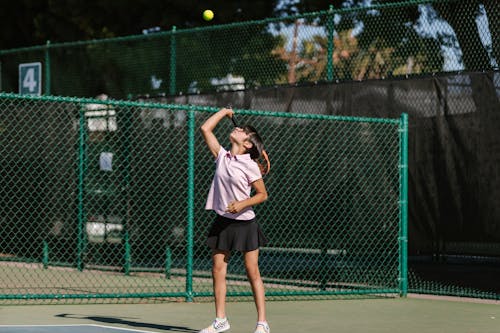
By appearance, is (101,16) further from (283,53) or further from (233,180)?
(233,180)

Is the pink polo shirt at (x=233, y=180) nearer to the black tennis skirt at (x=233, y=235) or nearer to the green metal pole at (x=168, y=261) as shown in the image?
the black tennis skirt at (x=233, y=235)

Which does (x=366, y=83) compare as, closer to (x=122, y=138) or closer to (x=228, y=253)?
(x=122, y=138)

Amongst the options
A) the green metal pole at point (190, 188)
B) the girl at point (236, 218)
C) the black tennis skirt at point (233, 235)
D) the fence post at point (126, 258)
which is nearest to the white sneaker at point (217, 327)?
the girl at point (236, 218)

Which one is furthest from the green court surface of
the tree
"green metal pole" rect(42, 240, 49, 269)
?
the tree

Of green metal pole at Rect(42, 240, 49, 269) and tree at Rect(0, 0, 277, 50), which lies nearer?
green metal pole at Rect(42, 240, 49, 269)

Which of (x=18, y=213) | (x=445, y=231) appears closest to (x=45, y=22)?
(x=18, y=213)

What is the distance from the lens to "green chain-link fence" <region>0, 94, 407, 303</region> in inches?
507

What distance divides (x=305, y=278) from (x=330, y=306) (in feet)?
6.03

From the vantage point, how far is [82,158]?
14.1m

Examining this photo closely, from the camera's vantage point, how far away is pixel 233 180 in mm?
8422

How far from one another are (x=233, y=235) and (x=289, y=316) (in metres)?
2.19

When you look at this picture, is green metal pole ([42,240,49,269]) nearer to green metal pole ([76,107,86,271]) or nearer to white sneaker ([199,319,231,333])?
green metal pole ([76,107,86,271])

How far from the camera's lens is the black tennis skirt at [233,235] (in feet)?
27.6

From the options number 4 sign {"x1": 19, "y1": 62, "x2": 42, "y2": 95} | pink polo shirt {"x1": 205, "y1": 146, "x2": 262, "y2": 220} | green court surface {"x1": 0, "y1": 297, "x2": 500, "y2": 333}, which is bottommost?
green court surface {"x1": 0, "y1": 297, "x2": 500, "y2": 333}
